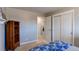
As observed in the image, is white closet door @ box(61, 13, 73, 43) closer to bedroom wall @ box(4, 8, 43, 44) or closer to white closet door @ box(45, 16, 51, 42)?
white closet door @ box(45, 16, 51, 42)

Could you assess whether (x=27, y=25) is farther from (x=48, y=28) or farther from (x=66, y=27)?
(x=66, y=27)

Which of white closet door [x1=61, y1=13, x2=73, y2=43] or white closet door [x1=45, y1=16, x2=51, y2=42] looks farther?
white closet door [x1=45, y1=16, x2=51, y2=42]

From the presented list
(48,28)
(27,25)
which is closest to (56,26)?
(48,28)

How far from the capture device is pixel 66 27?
4.33 feet

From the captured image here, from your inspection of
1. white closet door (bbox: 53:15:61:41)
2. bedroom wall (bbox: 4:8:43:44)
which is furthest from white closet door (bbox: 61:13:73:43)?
bedroom wall (bbox: 4:8:43:44)

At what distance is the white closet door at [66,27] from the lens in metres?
1.28

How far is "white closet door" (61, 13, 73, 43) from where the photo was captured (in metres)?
1.28

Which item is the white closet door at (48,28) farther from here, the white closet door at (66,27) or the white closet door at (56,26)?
the white closet door at (66,27)

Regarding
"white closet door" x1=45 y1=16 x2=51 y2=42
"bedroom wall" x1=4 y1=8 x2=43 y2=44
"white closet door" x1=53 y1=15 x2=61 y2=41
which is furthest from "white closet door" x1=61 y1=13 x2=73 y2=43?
"bedroom wall" x1=4 y1=8 x2=43 y2=44

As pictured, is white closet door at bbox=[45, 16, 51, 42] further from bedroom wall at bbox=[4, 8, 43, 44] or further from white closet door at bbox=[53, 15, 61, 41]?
bedroom wall at bbox=[4, 8, 43, 44]

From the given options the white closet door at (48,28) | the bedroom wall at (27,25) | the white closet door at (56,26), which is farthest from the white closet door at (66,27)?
the bedroom wall at (27,25)

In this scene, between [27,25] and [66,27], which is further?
[27,25]
